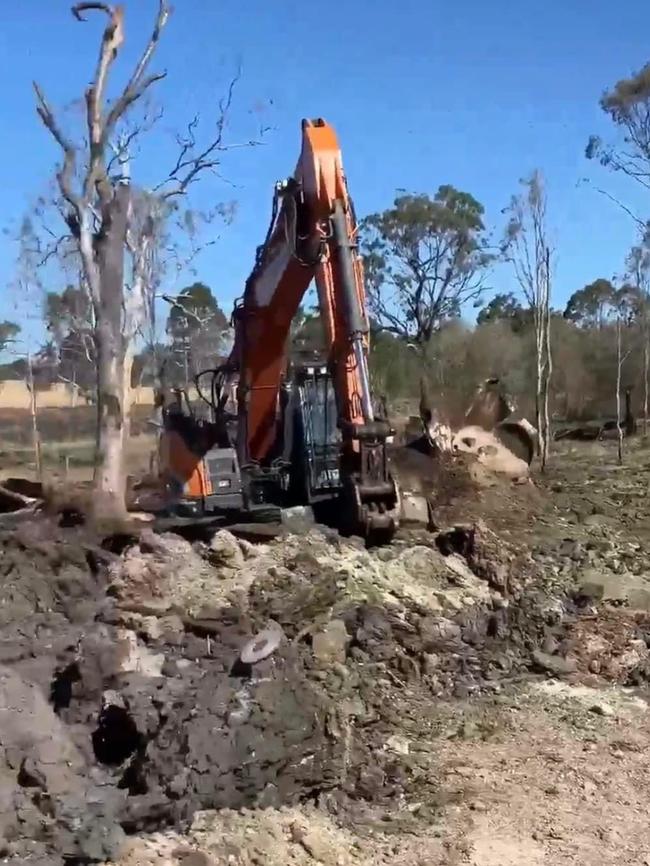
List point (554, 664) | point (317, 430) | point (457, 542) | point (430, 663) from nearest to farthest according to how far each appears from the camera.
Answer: point (430, 663) < point (554, 664) < point (317, 430) < point (457, 542)

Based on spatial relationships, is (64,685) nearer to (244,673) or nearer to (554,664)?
(244,673)

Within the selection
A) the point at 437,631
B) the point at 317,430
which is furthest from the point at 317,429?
the point at 437,631

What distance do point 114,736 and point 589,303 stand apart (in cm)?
4521

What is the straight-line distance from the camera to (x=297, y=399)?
446 inches

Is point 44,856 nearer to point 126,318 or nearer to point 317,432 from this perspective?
point 317,432

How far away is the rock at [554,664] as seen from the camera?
912 centimetres

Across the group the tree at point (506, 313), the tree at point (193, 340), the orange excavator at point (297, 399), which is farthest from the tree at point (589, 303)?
the orange excavator at point (297, 399)

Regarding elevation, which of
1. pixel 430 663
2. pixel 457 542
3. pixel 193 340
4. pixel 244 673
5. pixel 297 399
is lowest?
pixel 430 663

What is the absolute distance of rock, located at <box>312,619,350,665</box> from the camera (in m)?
8.49

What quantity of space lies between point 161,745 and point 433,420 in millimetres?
9616

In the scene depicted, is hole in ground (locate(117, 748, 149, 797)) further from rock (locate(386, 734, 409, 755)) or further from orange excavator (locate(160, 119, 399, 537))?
orange excavator (locate(160, 119, 399, 537))

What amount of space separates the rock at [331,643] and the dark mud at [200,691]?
16mm

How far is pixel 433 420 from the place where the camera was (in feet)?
49.6

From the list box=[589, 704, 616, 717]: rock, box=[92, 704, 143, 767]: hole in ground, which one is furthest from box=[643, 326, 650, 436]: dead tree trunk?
box=[92, 704, 143, 767]: hole in ground
